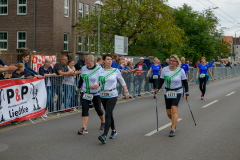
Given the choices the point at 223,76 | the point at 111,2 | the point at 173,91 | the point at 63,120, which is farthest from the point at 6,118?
the point at 223,76

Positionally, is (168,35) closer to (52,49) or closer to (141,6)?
(141,6)

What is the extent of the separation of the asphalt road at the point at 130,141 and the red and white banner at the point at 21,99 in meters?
0.45

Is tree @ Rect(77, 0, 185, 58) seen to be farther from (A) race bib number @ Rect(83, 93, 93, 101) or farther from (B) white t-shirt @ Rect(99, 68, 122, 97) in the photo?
(B) white t-shirt @ Rect(99, 68, 122, 97)

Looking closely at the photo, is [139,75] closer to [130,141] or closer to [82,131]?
[82,131]

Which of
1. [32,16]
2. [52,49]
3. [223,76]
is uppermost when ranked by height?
[32,16]

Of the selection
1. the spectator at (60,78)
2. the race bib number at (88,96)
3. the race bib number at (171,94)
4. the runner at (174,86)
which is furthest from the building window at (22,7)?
the race bib number at (171,94)

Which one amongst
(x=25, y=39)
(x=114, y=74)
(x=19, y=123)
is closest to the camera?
(x=114, y=74)

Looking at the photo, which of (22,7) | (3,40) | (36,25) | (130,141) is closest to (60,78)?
(130,141)

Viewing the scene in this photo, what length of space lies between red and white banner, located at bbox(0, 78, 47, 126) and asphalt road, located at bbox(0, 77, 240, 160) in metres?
0.45

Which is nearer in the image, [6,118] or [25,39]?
[6,118]

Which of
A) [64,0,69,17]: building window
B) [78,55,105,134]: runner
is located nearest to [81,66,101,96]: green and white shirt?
[78,55,105,134]: runner

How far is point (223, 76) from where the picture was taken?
129 ft

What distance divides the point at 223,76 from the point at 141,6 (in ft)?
47.8

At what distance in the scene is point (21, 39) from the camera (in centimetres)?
3394
